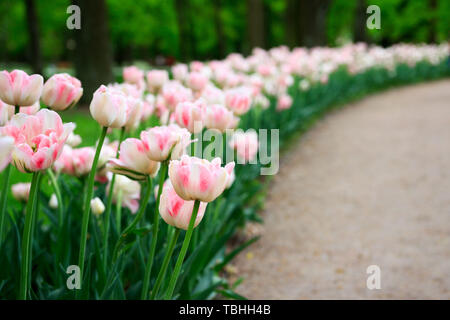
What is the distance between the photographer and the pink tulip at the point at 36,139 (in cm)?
134

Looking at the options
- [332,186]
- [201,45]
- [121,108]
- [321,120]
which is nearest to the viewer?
[121,108]

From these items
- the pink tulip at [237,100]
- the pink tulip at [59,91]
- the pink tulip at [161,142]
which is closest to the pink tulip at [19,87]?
the pink tulip at [59,91]

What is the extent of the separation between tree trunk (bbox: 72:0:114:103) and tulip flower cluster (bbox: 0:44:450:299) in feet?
19.3

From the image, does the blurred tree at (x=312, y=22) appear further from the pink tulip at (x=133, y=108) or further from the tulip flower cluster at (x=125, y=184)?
the pink tulip at (x=133, y=108)

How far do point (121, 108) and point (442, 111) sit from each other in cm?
938

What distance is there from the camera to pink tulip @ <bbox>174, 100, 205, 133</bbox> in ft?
6.41

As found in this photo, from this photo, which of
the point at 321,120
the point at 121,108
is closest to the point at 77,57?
the point at 321,120

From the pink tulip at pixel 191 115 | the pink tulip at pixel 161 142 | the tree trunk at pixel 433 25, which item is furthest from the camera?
the tree trunk at pixel 433 25

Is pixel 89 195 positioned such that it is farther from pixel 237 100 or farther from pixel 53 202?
pixel 237 100

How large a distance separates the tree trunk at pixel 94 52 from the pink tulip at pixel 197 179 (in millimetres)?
8463

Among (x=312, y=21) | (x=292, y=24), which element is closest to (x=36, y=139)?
(x=312, y=21)

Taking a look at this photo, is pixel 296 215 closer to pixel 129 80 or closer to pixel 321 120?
pixel 129 80

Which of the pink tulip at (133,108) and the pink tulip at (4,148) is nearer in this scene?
the pink tulip at (4,148)

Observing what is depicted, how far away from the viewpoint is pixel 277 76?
18.4 feet
